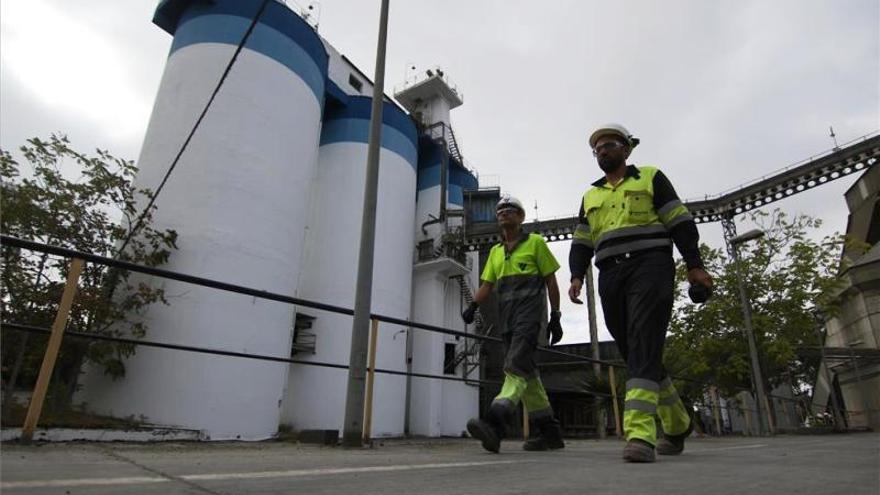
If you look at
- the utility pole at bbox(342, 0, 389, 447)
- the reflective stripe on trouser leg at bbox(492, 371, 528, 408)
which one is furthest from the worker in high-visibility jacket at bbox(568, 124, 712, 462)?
the utility pole at bbox(342, 0, 389, 447)

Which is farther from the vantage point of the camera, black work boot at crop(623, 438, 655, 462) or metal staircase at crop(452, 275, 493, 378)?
metal staircase at crop(452, 275, 493, 378)

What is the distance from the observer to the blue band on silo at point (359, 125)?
20.8 meters

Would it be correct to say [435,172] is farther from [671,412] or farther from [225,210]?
[671,412]

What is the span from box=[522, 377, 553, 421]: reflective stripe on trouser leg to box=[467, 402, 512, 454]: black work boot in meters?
0.53

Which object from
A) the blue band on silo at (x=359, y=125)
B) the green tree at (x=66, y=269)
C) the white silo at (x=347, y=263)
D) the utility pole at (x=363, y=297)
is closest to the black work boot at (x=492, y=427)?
the utility pole at (x=363, y=297)

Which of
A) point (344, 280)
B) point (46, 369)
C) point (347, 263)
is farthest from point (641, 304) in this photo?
point (347, 263)

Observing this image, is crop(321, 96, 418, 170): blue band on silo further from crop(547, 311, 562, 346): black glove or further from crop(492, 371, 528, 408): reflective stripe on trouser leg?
crop(492, 371, 528, 408): reflective stripe on trouser leg

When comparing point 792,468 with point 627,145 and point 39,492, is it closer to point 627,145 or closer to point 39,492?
point 627,145

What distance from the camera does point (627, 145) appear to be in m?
3.42

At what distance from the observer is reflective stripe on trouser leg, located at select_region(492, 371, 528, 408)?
3363 millimetres

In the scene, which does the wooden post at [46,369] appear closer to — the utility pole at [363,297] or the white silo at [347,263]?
the utility pole at [363,297]

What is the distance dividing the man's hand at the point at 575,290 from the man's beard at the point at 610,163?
77cm

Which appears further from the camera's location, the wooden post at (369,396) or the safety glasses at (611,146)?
the wooden post at (369,396)

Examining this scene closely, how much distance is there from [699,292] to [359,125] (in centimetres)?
1923
